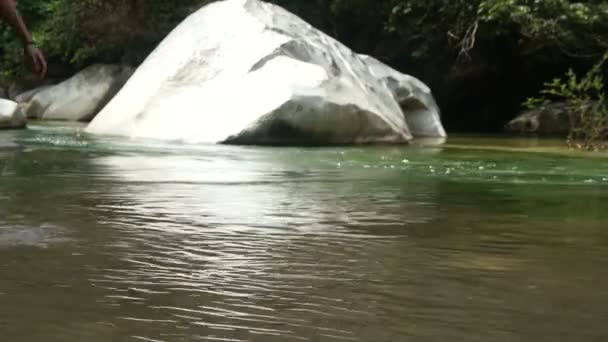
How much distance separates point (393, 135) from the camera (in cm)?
1023

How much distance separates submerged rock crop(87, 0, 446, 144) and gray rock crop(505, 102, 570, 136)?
15.2 feet

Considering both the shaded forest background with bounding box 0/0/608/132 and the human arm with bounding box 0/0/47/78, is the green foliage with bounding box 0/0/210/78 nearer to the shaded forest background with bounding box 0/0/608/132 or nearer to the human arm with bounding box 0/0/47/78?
the shaded forest background with bounding box 0/0/608/132

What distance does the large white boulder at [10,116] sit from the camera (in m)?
12.0

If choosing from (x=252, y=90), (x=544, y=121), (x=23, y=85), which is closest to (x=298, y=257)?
(x=252, y=90)

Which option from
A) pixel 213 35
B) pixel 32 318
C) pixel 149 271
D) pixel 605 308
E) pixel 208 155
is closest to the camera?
pixel 32 318

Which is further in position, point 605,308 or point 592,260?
point 592,260

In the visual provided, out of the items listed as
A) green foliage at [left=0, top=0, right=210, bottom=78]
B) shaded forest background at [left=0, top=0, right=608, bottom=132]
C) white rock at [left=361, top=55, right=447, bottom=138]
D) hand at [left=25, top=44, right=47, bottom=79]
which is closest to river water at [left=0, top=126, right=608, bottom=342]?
hand at [left=25, top=44, right=47, bottom=79]

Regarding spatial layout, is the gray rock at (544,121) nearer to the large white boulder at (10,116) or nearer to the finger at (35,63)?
the large white boulder at (10,116)

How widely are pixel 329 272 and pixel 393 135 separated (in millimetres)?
7691

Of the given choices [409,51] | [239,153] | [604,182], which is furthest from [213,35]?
[409,51]

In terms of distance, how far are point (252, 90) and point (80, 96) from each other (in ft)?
32.0

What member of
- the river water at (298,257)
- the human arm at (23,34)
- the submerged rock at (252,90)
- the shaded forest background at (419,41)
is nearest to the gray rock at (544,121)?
the shaded forest background at (419,41)

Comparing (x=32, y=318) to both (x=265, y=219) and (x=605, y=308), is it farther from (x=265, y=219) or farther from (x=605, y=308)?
(x=265, y=219)

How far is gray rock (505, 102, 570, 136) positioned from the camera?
15086mm
